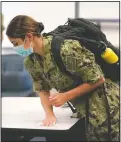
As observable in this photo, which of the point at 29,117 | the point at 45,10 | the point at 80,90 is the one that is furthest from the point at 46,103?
the point at 45,10

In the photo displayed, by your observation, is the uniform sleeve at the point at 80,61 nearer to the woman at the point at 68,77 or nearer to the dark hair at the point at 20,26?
the woman at the point at 68,77

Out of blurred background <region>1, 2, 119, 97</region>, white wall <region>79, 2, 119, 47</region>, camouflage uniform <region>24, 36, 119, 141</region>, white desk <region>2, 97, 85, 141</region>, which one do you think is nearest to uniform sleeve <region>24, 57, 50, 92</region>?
camouflage uniform <region>24, 36, 119, 141</region>

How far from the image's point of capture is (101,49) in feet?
4.09

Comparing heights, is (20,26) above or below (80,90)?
above

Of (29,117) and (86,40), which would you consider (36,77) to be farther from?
(86,40)

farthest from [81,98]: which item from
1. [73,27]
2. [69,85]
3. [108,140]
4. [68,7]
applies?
[68,7]

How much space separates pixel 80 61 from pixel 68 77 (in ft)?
0.34

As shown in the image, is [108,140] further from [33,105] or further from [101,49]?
[33,105]

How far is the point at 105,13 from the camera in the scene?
333 cm

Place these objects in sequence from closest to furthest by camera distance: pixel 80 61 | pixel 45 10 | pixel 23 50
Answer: pixel 80 61, pixel 23 50, pixel 45 10

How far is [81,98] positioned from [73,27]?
316 millimetres

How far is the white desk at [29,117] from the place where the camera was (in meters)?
1.17

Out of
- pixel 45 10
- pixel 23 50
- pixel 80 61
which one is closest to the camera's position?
pixel 80 61

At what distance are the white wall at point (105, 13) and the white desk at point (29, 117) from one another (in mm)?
1774
